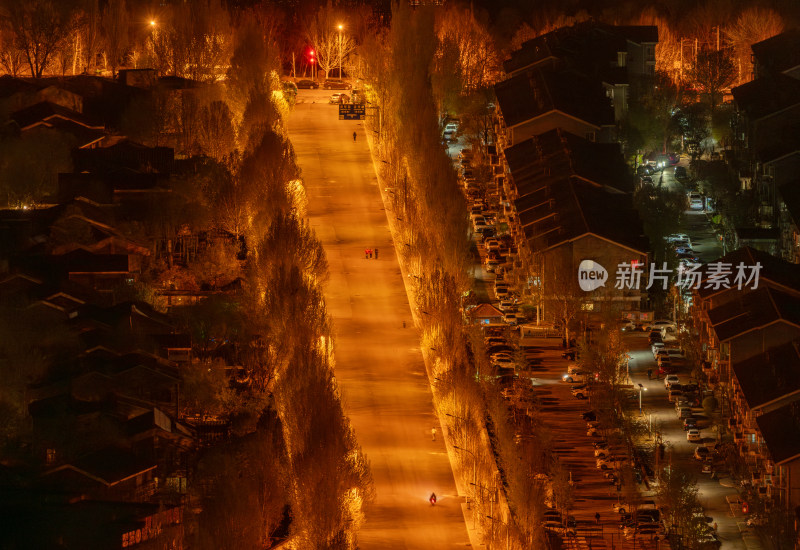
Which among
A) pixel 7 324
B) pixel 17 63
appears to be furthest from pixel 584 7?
pixel 7 324

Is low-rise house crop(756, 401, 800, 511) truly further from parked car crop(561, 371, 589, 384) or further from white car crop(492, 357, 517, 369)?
white car crop(492, 357, 517, 369)

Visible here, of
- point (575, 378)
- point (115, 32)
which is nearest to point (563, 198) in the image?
point (575, 378)

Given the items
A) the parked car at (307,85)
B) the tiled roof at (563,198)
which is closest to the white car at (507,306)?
the tiled roof at (563,198)

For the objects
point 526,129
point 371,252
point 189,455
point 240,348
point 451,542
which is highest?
point 526,129

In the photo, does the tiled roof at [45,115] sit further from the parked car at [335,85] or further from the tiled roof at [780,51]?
the tiled roof at [780,51]

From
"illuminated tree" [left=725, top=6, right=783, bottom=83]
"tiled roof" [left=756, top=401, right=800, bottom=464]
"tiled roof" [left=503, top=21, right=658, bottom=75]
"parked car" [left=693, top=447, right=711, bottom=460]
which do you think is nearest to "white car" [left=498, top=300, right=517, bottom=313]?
"parked car" [left=693, top=447, right=711, bottom=460]

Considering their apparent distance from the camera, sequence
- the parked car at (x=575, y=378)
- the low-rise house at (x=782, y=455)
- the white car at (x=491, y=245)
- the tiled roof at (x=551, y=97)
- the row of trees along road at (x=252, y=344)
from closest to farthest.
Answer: the row of trees along road at (x=252, y=344)
the low-rise house at (x=782, y=455)
the parked car at (x=575, y=378)
the white car at (x=491, y=245)
the tiled roof at (x=551, y=97)

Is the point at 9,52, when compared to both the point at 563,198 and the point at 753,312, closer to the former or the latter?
the point at 563,198

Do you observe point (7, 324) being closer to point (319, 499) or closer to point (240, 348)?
point (240, 348)
